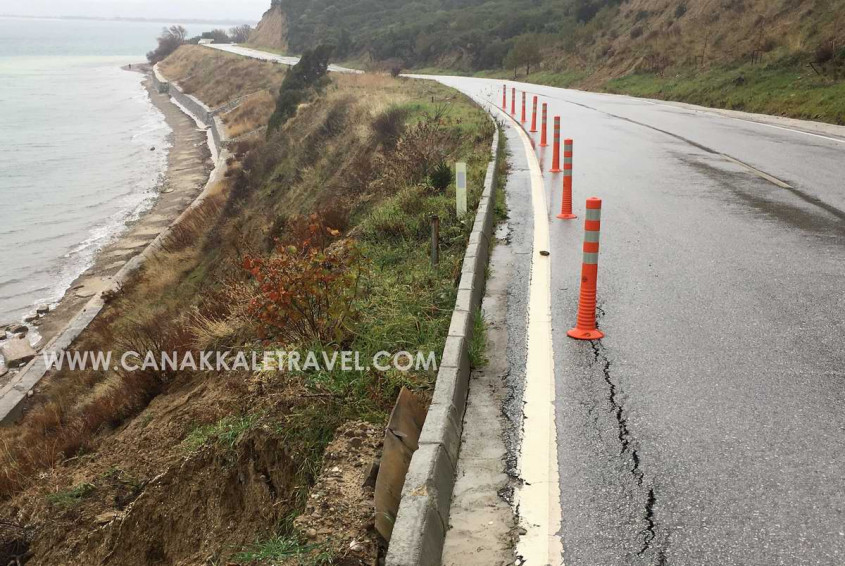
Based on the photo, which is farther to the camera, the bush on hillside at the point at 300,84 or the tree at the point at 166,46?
the tree at the point at 166,46

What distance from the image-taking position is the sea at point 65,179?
24.4 m

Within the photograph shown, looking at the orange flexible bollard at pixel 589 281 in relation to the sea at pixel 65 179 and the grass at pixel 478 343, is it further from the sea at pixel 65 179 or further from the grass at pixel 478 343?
the sea at pixel 65 179

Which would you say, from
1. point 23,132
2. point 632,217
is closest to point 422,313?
point 632,217

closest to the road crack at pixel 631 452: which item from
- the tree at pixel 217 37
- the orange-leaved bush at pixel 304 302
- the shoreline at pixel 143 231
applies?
the orange-leaved bush at pixel 304 302

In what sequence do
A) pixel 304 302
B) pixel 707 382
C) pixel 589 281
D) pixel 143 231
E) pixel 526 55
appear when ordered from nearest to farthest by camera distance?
pixel 707 382 < pixel 589 281 < pixel 304 302 < pixel 143 231 < pixel 526 55

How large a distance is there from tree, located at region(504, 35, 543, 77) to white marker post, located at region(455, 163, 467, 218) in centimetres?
4149

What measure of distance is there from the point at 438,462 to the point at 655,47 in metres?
35.3

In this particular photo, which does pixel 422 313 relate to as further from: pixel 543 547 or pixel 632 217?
pixel 632 217

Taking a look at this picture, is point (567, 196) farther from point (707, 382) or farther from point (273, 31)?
point (273, 31)

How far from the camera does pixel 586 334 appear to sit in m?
5.89

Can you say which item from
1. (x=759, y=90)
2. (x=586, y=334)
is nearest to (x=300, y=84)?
(x=759, y=90)

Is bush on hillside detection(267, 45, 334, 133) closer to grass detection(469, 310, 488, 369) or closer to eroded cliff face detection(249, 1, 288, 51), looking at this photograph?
grass detection(469, 310, 488, 369)

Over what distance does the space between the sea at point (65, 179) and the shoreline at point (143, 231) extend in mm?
552

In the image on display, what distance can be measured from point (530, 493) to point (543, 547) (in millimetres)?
449
